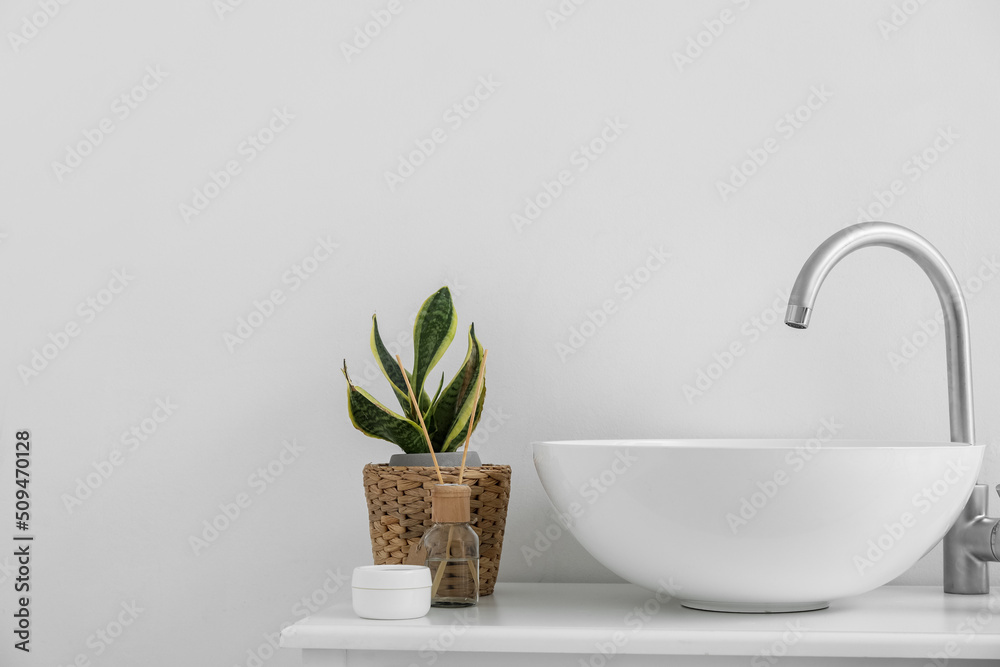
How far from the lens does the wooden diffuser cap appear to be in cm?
78

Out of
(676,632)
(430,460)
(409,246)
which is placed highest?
(409,246)

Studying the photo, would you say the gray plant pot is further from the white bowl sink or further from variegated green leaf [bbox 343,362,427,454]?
the white bowl sink

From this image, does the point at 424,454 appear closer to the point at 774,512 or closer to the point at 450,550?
the point at 450,550

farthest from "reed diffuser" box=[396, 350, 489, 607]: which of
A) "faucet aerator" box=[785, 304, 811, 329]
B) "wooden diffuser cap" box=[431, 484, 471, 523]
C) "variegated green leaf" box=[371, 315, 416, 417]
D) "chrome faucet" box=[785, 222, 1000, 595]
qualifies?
"chrome faucet" box=[785, 222, 1000, 595]

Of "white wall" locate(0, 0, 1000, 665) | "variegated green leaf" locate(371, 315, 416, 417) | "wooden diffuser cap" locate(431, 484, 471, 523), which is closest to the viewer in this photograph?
"wooden diffuser cap" locate(431, 484, 471, 523)

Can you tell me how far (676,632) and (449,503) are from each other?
220 millimetres

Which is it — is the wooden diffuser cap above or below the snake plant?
below

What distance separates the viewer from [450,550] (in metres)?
0.79

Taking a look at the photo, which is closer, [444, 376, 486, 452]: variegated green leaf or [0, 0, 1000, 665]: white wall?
[444, 376, 486, 452]: variegated green leaf

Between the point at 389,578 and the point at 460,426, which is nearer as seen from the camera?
the point at 389,578

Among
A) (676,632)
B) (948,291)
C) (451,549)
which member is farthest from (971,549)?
(451,549)

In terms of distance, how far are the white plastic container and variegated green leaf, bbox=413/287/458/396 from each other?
0.74 feet

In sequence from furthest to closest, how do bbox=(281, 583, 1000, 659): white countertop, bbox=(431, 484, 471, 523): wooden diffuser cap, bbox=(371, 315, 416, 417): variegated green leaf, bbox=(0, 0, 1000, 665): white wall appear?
bbox=(0, 0, 1000, 665): white wall
bbox=(371, 315, 416, 417): variegated green leaf
bbox=(431, 484, 471, 523): wooden diffuser cap
bbox=(281, 583, 1000, 659): white countertop

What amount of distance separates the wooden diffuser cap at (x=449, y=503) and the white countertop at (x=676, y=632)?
79 millimetres
